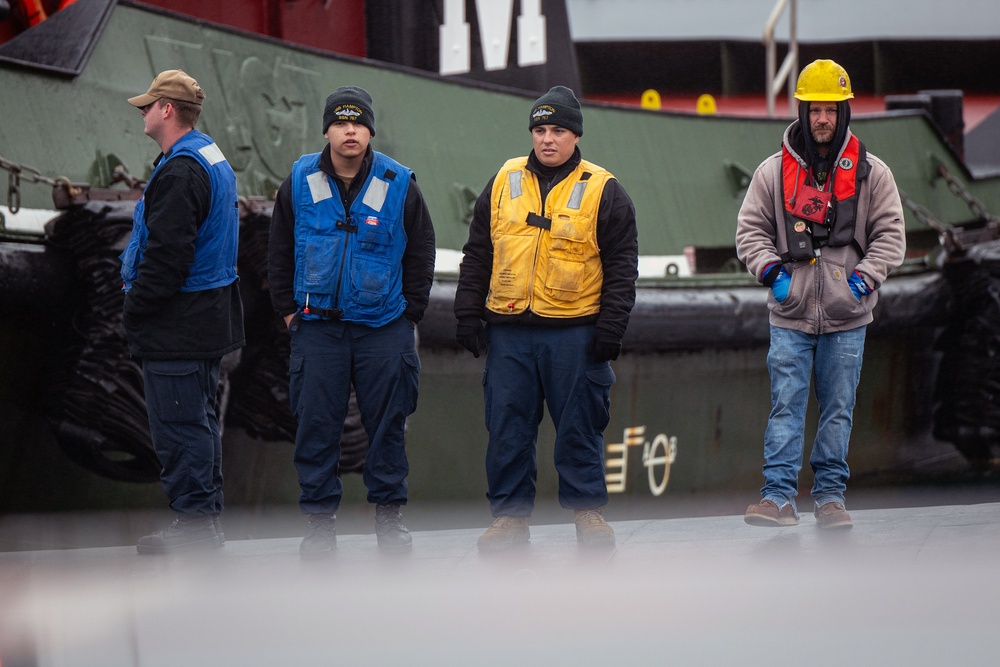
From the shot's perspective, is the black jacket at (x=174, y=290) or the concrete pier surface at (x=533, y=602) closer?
the concrete pier surface at (x=533, y=602)

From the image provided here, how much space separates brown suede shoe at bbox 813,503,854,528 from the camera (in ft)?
14.4

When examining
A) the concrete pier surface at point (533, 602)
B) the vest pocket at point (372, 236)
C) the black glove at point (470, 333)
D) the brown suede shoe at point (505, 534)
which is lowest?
the concrete pier surface at point (533, 602)

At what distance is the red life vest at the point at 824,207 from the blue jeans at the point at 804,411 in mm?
289

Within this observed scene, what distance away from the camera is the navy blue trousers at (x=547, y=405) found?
13.8 feet

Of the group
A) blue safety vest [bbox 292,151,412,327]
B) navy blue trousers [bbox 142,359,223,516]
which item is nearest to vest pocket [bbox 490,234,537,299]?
blue safety vest [bbox 292,151,412,327]

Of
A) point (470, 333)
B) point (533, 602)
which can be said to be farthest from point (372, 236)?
point (533, 602)

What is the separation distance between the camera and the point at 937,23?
1212 centimetres

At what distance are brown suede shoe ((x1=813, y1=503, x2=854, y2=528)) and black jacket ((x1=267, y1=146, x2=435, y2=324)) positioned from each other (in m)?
1.43

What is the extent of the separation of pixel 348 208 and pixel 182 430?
825mm

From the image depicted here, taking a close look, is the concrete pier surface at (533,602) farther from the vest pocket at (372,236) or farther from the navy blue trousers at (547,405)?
the vest pocket at (372,236)

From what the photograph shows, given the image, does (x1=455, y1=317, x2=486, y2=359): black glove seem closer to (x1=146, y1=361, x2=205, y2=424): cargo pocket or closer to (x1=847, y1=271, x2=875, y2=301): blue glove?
(x1=146, y1=361, x2=205, y2=424): cargo pocket

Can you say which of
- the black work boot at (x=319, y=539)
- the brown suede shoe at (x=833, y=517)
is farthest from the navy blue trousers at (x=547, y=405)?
the brown suede shoe at (x=833, y=517)

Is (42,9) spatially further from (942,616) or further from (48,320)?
(942,616)

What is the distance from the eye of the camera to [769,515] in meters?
4.34
